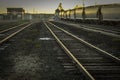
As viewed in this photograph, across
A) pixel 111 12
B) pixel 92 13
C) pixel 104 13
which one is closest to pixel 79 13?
pixel 92 13

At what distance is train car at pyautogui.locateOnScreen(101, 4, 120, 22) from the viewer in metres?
26.9

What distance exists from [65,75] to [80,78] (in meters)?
0.53

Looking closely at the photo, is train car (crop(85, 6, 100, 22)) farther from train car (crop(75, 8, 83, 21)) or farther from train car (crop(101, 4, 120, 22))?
train car (crop(75, 8, 83, 21))

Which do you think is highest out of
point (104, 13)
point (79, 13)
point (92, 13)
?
point (79, 13)

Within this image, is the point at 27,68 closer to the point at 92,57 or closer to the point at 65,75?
the point at 65,75

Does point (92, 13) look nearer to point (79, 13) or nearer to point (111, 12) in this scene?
point (111, 12)

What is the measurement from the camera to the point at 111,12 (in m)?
28.4

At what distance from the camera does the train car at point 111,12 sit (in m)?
26.9

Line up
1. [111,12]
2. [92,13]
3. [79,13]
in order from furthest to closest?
[79,13], [92,13], [111,12]

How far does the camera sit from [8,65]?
7430 millimetres

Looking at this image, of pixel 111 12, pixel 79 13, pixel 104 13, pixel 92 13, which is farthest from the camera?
pixel 79 13

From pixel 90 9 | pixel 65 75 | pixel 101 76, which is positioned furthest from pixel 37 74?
pixel 90 9

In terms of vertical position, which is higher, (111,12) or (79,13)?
(79,13)

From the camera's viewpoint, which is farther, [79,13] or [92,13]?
[79,13]
